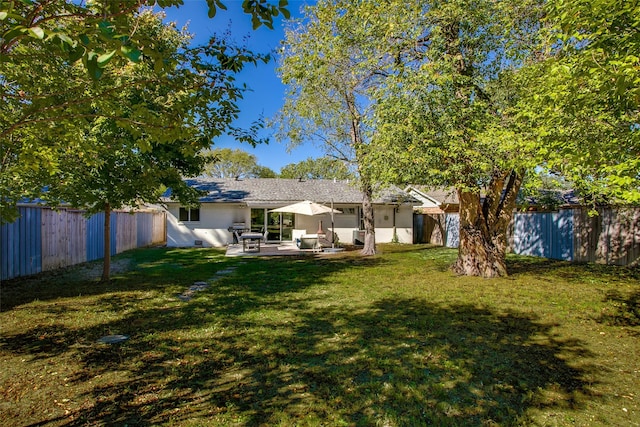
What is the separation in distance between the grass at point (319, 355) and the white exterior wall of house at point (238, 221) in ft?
40.9

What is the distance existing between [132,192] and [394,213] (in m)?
19.2

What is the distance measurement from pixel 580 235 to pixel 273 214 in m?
17.3

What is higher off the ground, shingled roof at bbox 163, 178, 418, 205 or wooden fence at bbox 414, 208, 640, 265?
shingled roof at bbox 163, 178, 418, 205

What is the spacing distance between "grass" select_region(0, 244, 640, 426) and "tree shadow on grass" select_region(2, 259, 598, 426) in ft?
0.07

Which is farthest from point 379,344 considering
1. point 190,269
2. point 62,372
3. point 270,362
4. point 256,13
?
point 190,269

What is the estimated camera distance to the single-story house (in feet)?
74.4

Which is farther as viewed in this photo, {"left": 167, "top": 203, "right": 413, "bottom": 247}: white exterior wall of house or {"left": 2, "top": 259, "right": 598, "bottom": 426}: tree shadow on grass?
{"left": 167, "top": 203, "right": 413, "bottom": 247}: white exterior wall of house

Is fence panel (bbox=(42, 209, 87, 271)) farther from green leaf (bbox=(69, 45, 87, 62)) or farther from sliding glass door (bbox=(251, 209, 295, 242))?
green leaf (bbox=(69, 45, 87, 62))

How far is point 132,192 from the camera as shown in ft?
30.9

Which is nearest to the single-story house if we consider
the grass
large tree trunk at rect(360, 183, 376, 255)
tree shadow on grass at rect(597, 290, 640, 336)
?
large tree trunk at rect(360, 183, 376, 255)

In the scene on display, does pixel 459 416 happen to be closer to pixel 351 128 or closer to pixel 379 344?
pixel 379 344

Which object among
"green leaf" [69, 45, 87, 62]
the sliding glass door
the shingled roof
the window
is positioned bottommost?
the sliding glass door

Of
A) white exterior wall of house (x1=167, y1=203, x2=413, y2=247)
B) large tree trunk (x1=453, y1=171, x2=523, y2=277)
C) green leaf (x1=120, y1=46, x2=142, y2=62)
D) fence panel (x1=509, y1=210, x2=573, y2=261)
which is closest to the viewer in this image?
green leaf (x1=120, y1=46, x2=142, y2=62)

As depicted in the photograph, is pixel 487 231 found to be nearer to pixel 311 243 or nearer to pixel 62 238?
pixel 311 243
